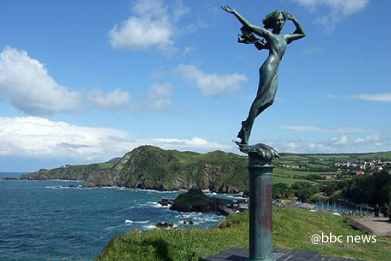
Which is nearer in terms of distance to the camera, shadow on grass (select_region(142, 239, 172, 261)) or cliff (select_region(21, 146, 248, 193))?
shadow on grass (select_region(142, 239, 172, 261))

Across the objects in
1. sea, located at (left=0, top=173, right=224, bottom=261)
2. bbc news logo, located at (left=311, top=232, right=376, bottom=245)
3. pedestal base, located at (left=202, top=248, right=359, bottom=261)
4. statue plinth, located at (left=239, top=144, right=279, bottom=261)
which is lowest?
sea, located at (left=0, top=173, right=224, bottom=261)

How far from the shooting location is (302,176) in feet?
488

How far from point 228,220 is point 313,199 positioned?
311 feet

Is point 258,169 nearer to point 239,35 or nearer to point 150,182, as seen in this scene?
point 239,35

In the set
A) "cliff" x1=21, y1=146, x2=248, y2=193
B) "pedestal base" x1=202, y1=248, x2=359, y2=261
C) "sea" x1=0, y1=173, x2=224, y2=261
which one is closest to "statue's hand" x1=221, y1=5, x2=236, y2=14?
"pedestal base" x1=202, y1=248, x2=359, y2=261

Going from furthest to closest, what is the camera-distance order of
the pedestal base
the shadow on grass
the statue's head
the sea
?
the sea < the shadow on grass < the pedestal base < the statue's head

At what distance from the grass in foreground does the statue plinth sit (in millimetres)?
3014

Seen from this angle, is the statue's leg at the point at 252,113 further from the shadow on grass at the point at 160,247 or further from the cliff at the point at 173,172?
the cliff at the point at 173,172

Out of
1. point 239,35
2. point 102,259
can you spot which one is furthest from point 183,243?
point 239,35

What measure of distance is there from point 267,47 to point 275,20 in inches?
23.9

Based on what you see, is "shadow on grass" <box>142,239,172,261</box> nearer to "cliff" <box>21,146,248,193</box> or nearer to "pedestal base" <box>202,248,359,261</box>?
"pedestal base" <box>202,248,359,261</box>

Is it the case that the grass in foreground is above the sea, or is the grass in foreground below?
above

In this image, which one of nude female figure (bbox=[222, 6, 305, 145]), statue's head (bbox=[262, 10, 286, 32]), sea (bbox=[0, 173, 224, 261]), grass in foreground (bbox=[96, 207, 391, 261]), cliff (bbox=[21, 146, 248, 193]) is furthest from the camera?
cliff (bbox=[21, 146, 248, 193])

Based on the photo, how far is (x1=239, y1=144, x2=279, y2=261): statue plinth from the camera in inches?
312
